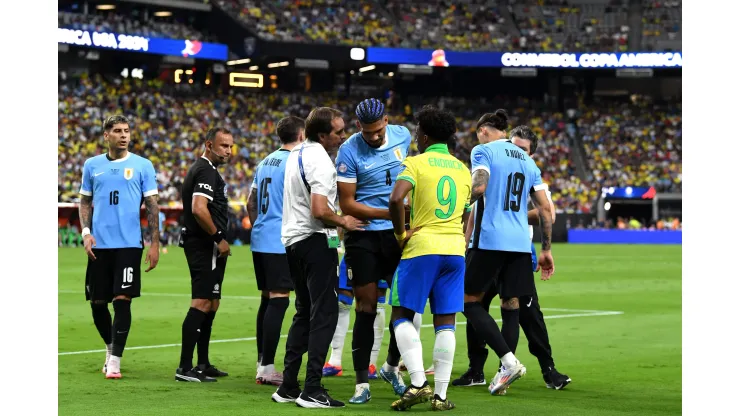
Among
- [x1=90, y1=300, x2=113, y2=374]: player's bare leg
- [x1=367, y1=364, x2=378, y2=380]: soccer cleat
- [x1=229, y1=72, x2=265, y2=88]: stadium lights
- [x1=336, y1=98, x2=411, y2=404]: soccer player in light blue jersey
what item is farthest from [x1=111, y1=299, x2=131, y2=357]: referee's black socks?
[x1=229, y1=72, x2=265, y2=88]: stadium lights

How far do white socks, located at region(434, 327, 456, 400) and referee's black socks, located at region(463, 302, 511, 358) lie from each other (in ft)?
2.54

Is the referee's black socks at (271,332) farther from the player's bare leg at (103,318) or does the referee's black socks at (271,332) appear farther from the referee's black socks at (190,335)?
the player's bare leg at (103,318)

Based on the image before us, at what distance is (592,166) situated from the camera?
184 feet

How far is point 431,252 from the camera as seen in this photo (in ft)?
23.8

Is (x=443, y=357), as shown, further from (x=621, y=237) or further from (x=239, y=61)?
(x=239, y=61)

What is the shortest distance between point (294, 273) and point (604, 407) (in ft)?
8.10

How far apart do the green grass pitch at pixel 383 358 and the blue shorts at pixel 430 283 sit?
29.8 inches

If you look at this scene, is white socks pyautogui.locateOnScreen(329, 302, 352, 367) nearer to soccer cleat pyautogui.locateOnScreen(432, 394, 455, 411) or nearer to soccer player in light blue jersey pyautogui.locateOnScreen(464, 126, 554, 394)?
soccer player in light blue jersey pyautogui.locateOnScreen(464, 126, 554, 394)

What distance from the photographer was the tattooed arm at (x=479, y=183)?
8.30 m

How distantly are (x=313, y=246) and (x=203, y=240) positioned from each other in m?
1.86

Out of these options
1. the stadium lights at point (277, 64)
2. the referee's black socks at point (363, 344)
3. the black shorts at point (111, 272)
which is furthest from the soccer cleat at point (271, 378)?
the stadium lights at point (277, 64)

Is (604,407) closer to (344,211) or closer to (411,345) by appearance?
(411,345)

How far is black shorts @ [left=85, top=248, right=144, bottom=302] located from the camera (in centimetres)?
938
